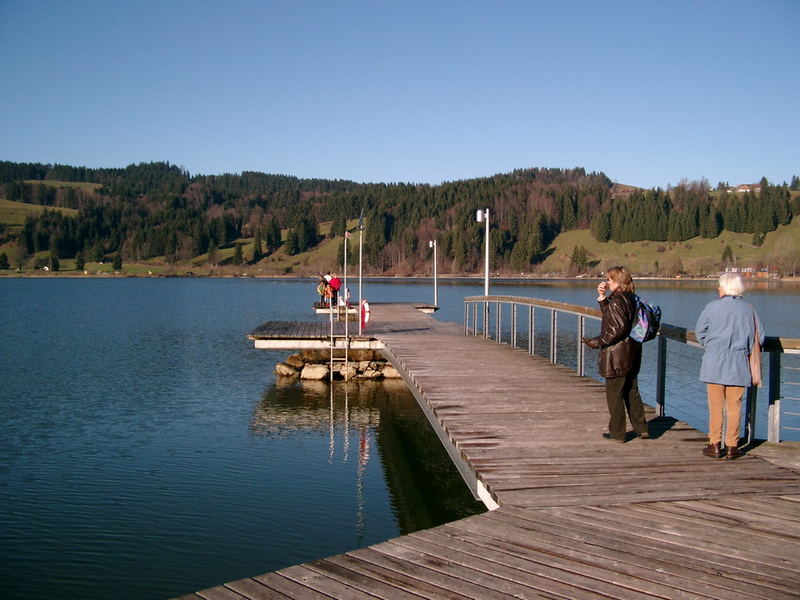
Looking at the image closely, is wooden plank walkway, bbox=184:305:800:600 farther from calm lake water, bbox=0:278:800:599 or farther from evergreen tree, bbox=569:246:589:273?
evergreen tree, bbox=569:246:589:273

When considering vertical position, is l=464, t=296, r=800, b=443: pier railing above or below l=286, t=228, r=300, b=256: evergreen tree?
below

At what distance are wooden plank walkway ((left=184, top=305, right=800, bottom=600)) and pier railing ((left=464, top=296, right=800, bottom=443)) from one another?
0.58 metres

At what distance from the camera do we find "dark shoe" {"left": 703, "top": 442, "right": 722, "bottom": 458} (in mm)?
6566

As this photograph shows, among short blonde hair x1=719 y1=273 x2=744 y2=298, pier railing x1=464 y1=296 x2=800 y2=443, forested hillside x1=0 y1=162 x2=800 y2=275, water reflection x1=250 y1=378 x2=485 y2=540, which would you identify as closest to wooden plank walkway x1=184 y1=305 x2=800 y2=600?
pier railing x1=464 y1=296 x2=800 y2=443

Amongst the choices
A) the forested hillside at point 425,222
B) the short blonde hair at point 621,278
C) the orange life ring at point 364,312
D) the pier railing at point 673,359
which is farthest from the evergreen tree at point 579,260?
the short blonde hair at point 621,278

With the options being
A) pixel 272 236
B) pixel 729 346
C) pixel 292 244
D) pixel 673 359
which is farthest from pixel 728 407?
pixel 272 236

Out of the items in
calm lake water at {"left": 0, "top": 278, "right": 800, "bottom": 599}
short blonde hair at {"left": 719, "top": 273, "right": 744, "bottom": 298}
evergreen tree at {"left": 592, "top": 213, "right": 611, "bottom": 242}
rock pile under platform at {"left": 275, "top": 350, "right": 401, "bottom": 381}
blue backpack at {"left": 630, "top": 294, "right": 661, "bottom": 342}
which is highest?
evergreen tree at {"left": 592, "top": 213, "right": 611, "bottom": 242}

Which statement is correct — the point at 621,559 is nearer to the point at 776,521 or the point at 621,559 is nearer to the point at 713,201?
the point at 776,521

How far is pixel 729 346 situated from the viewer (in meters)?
6.27

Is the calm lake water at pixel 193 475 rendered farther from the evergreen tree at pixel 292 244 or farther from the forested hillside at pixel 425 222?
the evergreen tree at pixel 292 244

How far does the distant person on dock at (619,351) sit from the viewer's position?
6.78 meters

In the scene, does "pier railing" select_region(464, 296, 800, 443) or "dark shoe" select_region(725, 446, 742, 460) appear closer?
"dark shoe" select_region(725, 446, 742, 460)

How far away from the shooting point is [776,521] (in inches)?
197

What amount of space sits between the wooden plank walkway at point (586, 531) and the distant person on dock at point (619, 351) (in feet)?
1.00
